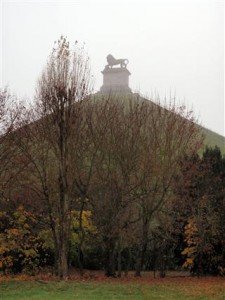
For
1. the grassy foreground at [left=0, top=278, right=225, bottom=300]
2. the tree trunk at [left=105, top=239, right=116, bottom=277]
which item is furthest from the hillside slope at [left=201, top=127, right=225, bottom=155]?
the grassy foreground at [left=0, top=278, right=225, bottom=300]

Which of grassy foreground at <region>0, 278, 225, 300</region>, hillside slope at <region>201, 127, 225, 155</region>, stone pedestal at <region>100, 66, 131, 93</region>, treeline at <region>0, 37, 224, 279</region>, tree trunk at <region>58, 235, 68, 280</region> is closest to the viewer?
grassy foreground at <region>0, 278, 225, 300</region>

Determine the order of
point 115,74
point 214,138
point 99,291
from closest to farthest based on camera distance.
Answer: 1. point 99,291
2. point 214,138
3. point 115,74

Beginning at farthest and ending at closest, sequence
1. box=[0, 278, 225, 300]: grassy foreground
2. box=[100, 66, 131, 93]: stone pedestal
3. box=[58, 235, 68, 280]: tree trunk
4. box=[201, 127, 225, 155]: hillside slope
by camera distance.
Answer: box=[100, 66, 131, 93]: stone pedestal, box=[201, 127, 225, 155]: hillside slope, box=[58, 235, 68, 280]: tree trunk, box=[0, 278, 225, 300]: grassy foreground

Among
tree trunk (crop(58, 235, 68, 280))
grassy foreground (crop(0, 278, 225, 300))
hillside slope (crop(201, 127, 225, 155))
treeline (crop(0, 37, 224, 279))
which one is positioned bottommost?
grassy foreground (crop(0, 278, 225, 300))

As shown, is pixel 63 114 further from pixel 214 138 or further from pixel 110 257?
pixel 214 138

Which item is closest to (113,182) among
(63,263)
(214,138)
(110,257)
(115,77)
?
(110,257)

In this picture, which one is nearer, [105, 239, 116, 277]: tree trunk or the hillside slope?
[105, 239, 116, 277]: tree trunk

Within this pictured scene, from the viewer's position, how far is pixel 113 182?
22.5 m

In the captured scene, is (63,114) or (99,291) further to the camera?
(63,114)

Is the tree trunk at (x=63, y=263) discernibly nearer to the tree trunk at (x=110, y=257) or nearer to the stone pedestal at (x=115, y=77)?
the tree trunk at (x=110, y=257)

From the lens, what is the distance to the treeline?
73.7 ft

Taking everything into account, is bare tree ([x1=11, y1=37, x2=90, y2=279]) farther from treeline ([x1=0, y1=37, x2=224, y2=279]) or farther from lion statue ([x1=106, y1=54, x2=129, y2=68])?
lion statue ([x1=106, y1=54, x2=129, y2=68])

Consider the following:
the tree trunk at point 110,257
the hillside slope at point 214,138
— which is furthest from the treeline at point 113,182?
the hillside slope at point 214,138

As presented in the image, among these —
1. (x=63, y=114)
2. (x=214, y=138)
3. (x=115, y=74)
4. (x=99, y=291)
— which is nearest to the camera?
(x=99, y=291)
